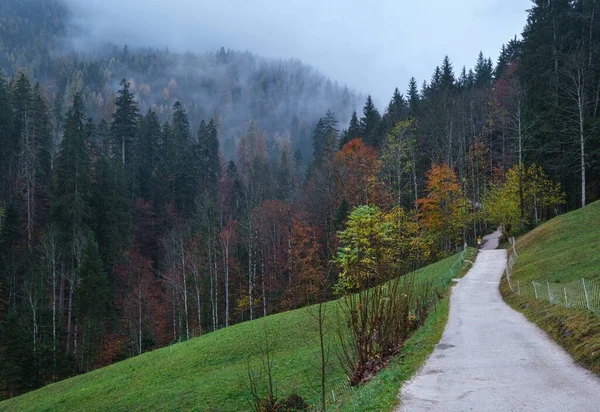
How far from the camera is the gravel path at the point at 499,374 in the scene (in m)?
7.01

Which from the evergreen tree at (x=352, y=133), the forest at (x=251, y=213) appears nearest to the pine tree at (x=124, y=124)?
the forest at (x=251, y=213)

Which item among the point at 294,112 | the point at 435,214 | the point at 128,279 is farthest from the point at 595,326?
the point at 294,112

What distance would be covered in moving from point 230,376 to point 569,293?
13406 millimetres

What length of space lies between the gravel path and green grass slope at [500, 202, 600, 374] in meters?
0.43

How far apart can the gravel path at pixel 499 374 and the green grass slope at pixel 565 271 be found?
425 millimetres

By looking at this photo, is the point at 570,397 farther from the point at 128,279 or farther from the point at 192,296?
the point at 128,279

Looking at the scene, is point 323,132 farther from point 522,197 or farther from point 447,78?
point 522,197

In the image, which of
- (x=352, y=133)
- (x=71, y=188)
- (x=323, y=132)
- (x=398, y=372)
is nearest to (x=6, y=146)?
(x=71, y=188)

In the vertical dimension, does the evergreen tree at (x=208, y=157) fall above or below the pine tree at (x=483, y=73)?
below

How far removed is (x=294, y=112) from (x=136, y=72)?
3065 inches

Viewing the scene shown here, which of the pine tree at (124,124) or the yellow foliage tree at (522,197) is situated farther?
the pine tree at (124,124)

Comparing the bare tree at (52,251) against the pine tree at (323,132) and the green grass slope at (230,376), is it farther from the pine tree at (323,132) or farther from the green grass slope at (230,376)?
the pine tree at (323,132)

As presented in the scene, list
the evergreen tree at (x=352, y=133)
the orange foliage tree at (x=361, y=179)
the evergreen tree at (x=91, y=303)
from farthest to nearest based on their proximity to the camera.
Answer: the evergreen tree at (x=352, y=133), the orange foliage tree at (x=361, y=179), the evergreen tree at (x=91, y=303)

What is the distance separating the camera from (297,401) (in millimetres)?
9625
